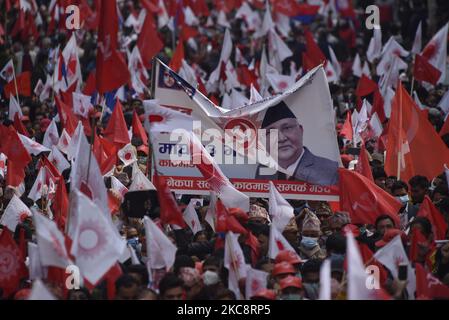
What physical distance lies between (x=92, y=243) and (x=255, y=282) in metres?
1.37

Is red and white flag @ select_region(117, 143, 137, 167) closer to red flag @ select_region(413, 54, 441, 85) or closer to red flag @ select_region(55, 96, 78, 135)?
red flag @ select_region(55, 96, 78, 135)

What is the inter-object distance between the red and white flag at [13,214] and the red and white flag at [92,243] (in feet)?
12.2

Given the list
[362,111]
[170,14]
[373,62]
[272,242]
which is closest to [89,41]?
[170,14]

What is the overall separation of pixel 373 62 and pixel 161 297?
13022 millimetres

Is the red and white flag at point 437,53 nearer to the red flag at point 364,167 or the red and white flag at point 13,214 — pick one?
the red flag at point 364,167

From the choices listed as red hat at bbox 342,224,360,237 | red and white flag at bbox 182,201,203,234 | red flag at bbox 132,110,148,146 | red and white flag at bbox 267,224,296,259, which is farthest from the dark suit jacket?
red flag at bbox 132,110,148,146

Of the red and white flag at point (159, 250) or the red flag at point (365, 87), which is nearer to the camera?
the red and white flag at point (159, 250)

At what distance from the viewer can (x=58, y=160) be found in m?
15.6

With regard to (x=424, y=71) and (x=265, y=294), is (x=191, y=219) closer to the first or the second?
(x=265, y=294)

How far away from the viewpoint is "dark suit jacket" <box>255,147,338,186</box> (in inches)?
492

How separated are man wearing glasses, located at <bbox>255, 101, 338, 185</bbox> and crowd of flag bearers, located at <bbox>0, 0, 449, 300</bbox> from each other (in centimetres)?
30

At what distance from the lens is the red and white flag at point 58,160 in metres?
15.6

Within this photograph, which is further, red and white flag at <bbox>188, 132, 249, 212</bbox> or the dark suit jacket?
the dark suit jacket

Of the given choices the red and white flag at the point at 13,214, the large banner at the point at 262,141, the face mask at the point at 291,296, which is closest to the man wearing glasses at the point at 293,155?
the large banner at the point at 262,141
